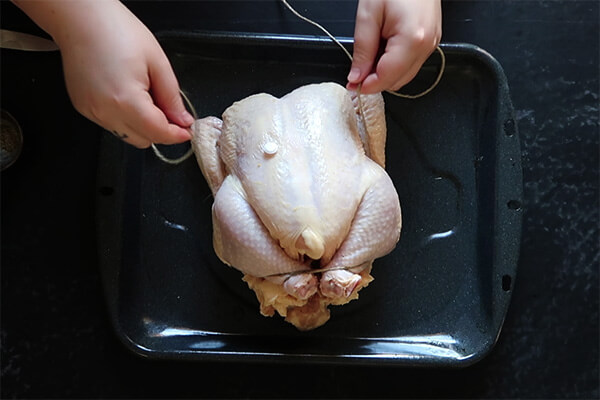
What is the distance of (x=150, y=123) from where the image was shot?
30.9 inches

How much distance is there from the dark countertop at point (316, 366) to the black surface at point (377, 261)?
0.08 metres

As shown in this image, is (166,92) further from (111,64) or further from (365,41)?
(365,41)

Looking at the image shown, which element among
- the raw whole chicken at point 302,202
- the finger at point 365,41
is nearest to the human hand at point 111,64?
the raw whole chicken at point 302,202

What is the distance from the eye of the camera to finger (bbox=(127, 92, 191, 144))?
0.78m

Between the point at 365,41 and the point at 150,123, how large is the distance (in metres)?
0.32

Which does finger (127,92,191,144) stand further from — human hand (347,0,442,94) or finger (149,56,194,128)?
human hand (347,0,442,94)

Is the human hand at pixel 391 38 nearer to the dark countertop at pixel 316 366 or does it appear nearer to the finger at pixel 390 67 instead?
the finger at pixel 390 67

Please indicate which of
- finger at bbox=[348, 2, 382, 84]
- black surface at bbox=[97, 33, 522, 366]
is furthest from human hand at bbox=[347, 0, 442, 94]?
black surface at bbox=[97, 33, 522, 366]

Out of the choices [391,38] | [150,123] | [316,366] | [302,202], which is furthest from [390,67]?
[316,366]

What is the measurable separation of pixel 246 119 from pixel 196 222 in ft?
0.73

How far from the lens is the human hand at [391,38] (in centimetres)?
87

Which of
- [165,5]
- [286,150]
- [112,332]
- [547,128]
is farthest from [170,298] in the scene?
[547,128]

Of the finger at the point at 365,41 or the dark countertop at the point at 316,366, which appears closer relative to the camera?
the finger at the point at 365,41

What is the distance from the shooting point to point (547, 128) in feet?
3.73
